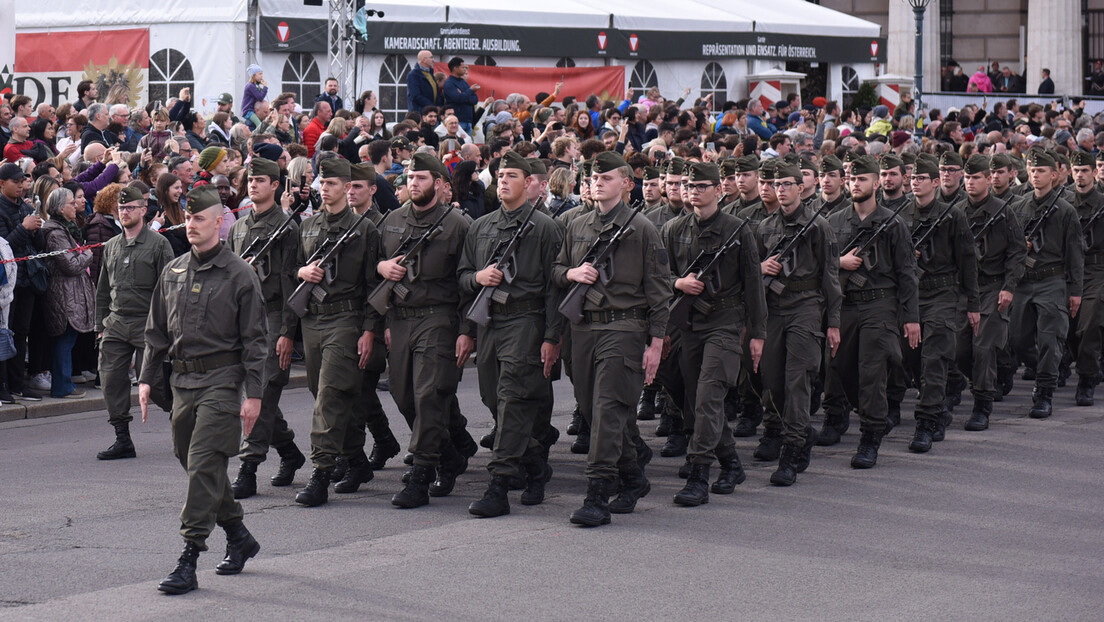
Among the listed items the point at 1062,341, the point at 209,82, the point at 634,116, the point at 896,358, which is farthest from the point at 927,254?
the point at 209,82

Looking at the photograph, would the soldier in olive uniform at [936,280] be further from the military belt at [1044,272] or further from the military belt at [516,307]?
the military belt at [516,307]

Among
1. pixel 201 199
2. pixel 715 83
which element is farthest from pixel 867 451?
pixel 715 83

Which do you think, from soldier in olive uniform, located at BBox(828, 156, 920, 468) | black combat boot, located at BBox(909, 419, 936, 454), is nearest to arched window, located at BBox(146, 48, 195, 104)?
soldier in olive uniform, located at BBox(828, 156, 920, 468)

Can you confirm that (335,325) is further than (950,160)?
No

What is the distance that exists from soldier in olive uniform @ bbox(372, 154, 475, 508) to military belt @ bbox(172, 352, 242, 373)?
172cm

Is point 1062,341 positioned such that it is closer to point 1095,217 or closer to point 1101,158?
point 1095,217

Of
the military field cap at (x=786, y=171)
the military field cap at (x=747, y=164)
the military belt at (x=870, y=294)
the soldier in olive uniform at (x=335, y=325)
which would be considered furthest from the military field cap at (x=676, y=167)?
the soldier in olive uniform at (x=335, y=325)

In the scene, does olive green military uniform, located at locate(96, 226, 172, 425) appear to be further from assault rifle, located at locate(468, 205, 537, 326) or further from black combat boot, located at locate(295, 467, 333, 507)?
assault rifle, located at locate(468, 205, 537, 326)

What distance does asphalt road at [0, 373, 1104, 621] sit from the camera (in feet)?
22.4

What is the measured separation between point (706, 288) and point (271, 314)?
275 cm

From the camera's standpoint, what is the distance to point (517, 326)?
8.80 metres

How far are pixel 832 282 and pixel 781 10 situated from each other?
21695 mm

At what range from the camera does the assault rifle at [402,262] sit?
8992 mm

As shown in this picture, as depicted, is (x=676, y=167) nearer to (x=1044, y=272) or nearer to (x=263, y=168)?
(x=263, y=168)
